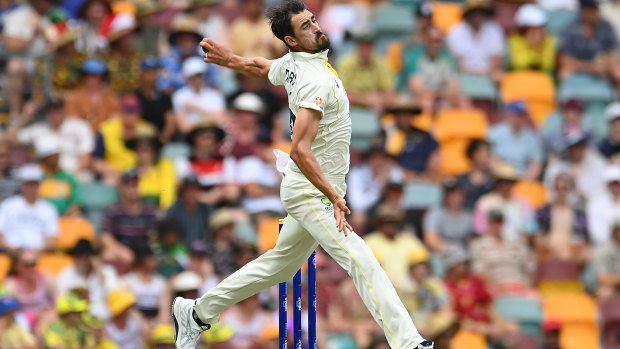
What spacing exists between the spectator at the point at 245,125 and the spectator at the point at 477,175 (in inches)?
90.6

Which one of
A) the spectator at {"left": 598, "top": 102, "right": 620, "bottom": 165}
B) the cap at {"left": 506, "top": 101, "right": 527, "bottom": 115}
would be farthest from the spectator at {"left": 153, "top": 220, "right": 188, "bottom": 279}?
the spectator at {"left": 598, "top": 102, "right": 620, "bottom": 165}

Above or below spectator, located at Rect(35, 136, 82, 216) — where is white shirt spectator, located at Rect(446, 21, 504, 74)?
above

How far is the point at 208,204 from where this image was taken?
44.4 feet

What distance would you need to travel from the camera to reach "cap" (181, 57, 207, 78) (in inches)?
585

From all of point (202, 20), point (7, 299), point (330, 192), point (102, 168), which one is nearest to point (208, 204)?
point (102, 168)

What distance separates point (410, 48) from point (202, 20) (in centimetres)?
258

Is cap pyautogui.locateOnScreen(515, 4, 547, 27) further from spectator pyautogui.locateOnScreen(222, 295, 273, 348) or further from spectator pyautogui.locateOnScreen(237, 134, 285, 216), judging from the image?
spectator pyautogui.locateOnScreen(222, 295, 273, 348)

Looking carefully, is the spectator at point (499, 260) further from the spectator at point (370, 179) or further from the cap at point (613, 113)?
the cap at point (613, 113)

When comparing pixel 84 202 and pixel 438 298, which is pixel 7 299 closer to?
pixel 84 202

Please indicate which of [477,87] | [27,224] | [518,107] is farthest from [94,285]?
[477,87]

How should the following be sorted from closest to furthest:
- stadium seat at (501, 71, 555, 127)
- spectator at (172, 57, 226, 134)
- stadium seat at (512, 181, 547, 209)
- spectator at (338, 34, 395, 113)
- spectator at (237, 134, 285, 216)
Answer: spectator at (237, 134, 285, 216)
spectator at (172, 57, 226, 134)
stadium seat at (512, 181, 547, 209)
spectator at (338, 34, 395, 113)
stadium seat at (501, 71, 555, 127)

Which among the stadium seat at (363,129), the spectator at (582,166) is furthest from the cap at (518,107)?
the stadium seat at (363,129)

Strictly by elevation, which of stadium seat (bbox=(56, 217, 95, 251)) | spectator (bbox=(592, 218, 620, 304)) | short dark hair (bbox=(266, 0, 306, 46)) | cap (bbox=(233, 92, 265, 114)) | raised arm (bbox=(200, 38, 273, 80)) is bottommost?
spectator (bbox=(592, 218, 620, 304))

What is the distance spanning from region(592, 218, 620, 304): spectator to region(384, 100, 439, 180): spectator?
2.03 m
